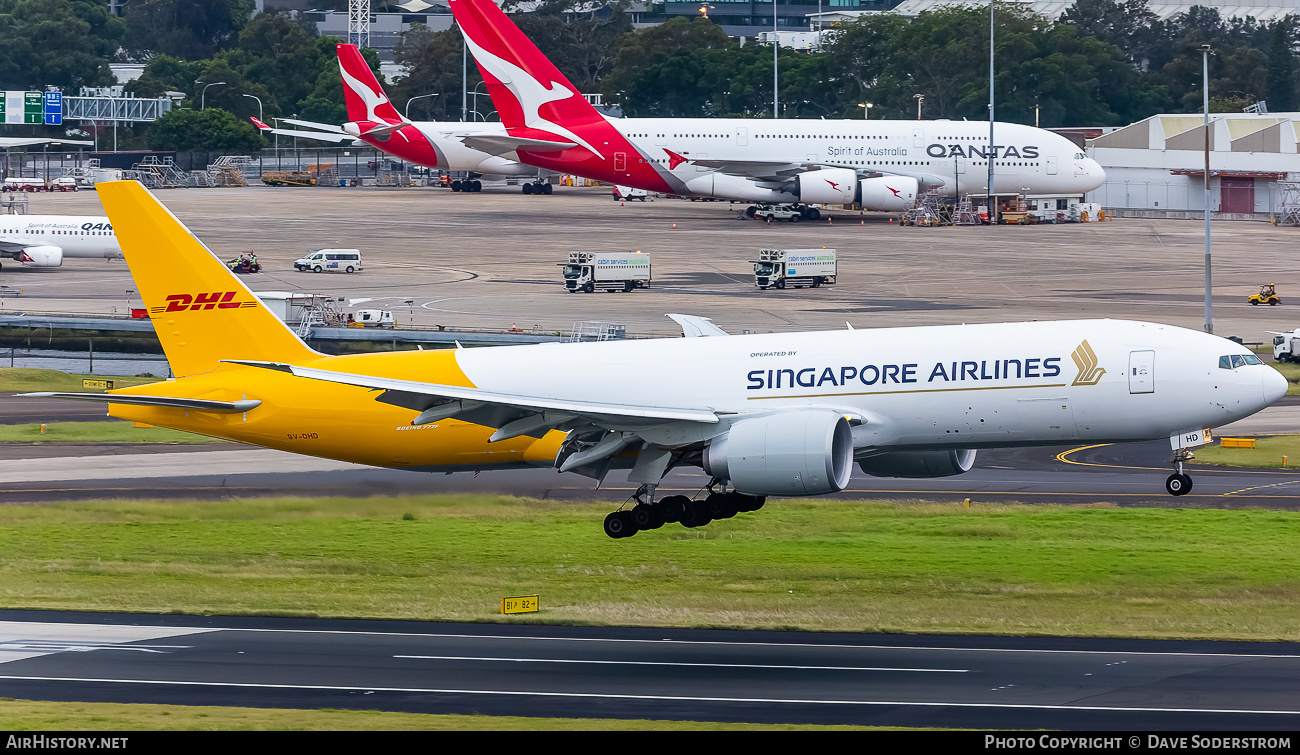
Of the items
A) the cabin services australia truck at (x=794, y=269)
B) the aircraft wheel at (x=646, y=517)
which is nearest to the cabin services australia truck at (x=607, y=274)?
the cabin services australia truck at (x=794, y=269)

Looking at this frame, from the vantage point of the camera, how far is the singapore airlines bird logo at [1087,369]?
129ft

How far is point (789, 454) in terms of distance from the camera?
38.6 metres

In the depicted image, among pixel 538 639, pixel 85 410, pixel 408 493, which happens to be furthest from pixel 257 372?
pixel 85 410

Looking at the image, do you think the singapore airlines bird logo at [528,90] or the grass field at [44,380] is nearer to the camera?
the grass field at [44,380]

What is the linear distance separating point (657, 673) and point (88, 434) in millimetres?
44726

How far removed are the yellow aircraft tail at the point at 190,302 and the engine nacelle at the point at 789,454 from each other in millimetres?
13900

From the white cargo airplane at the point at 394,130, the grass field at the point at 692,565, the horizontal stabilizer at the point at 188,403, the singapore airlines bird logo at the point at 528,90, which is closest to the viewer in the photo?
the grass field at the point at 692,565

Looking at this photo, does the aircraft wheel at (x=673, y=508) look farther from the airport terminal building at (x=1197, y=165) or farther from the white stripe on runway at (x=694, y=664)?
the airport terminal building at (x=1197, y=165)

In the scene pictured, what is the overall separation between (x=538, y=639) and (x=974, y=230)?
356 feet

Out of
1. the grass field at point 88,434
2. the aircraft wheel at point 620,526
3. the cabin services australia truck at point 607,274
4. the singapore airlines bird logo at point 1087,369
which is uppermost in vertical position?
the cabin services australia truck at point 607,274

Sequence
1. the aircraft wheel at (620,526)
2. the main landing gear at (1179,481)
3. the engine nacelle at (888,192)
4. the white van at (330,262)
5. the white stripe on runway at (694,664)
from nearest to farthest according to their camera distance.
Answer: the white stripe on runway at (694,664) < the main landing gear at (1179,481) < the aircraft wheel at (620,526) < the white van at (330,262) < the engine nacelle at (888,192)

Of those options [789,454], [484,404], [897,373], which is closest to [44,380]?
[484,404]

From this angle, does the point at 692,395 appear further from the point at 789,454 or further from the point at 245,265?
the point at 245,265

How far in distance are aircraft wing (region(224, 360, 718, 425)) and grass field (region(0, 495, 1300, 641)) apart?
203 inches
